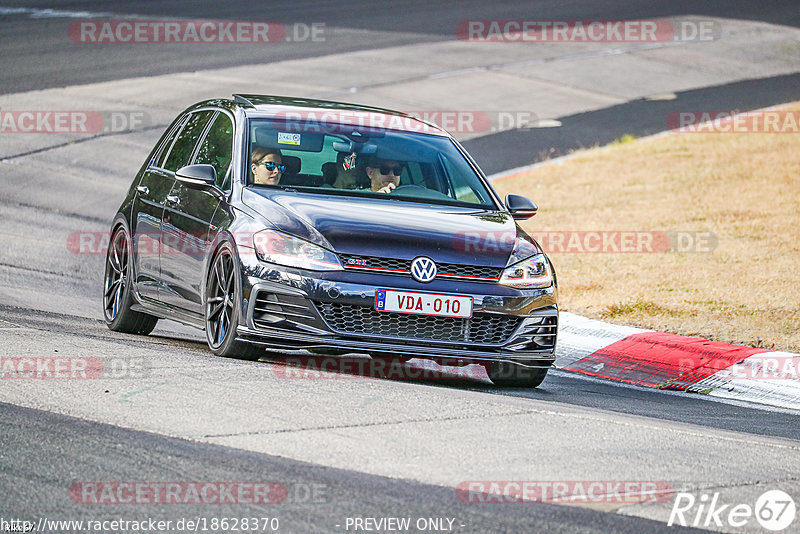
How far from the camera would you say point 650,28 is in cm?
3300

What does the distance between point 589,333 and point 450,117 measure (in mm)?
12202

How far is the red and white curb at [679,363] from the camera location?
9227 millimetres

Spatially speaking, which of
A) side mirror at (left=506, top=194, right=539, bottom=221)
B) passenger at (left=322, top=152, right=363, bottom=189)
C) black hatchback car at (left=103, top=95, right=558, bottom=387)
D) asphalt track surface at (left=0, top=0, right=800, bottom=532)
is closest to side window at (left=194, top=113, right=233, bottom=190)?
black hatchback car at (left=103, top=95, right=558, bottom=387)

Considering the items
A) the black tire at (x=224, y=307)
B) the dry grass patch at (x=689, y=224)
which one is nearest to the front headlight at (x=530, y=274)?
the black tire at (x=224, y=307)

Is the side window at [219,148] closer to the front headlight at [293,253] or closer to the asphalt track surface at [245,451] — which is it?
the front headlight at [293,253]

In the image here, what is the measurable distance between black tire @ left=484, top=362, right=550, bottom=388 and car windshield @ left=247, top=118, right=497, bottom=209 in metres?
1.12

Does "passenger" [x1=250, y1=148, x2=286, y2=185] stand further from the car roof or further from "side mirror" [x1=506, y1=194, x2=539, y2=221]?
"side mirror" [x1=506, y1=194, x2=539, y2=221]

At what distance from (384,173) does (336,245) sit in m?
1.32

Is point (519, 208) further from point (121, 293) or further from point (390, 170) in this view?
point (121, 293)

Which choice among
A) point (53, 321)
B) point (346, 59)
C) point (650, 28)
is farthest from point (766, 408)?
point (650, 28)

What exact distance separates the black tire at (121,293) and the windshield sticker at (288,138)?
1.67 meters

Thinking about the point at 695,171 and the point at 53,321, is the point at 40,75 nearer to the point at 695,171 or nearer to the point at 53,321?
the point at 695,171

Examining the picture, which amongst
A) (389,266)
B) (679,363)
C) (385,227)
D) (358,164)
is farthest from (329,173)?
(679,363)

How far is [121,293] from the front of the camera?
10016mm
